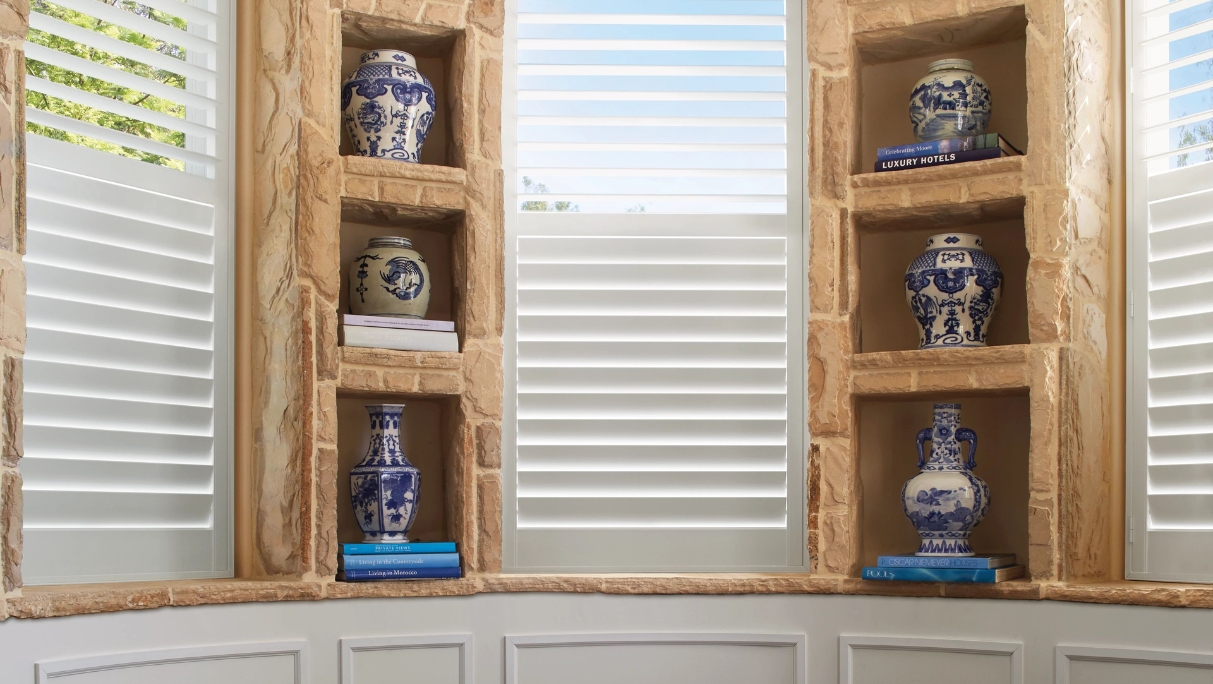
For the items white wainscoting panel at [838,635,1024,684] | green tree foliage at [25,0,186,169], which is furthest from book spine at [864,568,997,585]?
green tree foliage at [25,0,186,169]

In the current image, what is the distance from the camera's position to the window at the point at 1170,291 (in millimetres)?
2580

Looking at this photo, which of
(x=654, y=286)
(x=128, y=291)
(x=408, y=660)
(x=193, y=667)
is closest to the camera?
(x=193, y=667)

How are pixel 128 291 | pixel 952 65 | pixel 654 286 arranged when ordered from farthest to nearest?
pixel 654 286, pixel 952 65, pixel 128 291

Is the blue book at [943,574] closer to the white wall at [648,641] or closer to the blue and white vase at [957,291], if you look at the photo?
the white wall at [648,641]

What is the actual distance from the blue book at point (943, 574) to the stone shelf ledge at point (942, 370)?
17.7 inches

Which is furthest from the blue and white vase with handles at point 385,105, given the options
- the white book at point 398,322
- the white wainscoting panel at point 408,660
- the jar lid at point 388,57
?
the white wainscoting panel at point 408,660

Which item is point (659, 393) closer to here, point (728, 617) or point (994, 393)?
point (728, 617)

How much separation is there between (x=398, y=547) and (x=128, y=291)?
2.90 ft

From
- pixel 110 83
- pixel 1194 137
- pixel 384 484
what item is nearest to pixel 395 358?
pixel 384 484

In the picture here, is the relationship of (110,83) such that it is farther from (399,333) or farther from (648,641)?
(648,641)

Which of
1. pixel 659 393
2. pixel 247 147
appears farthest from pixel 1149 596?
pixel 247 147

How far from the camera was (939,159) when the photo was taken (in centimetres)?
280

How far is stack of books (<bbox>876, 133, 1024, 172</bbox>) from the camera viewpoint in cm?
277

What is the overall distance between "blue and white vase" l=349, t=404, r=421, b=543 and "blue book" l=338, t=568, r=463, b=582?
0.10 m
